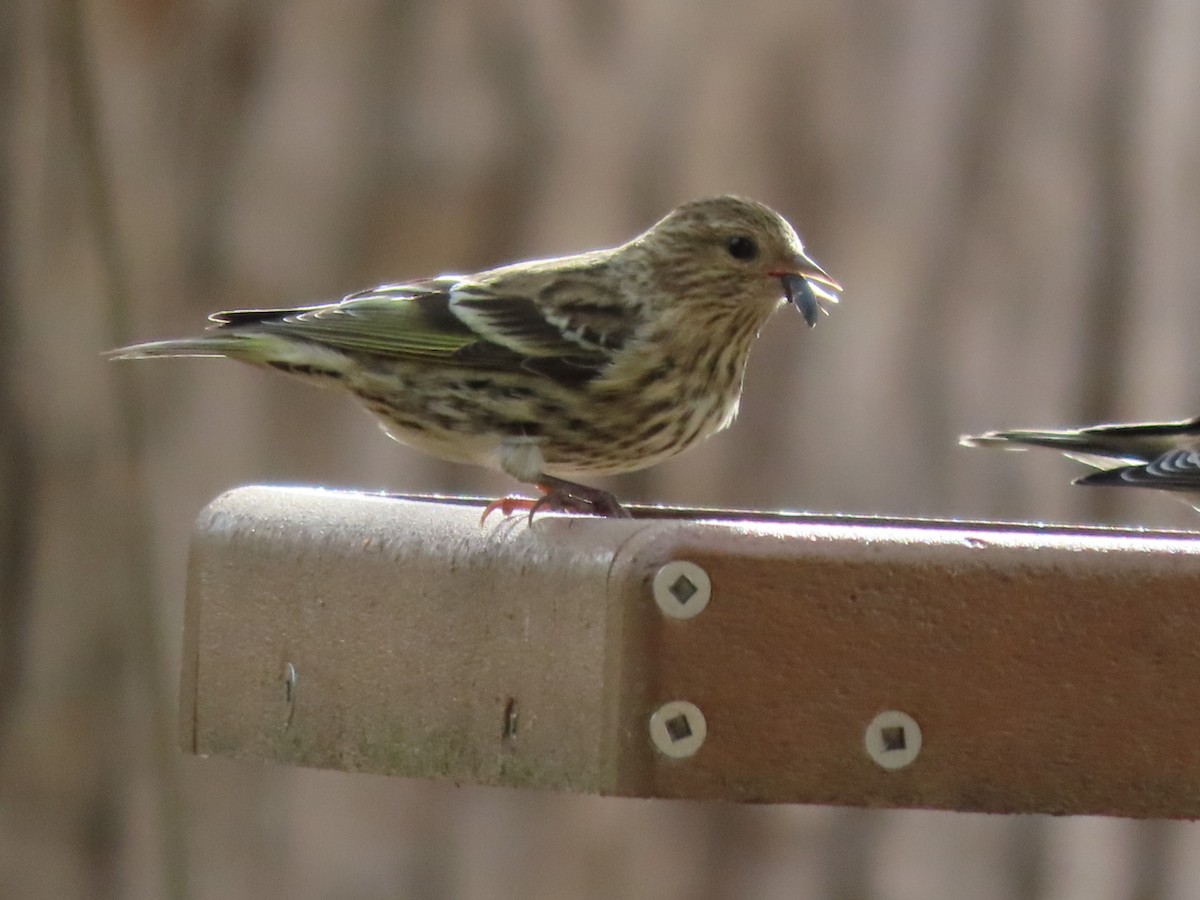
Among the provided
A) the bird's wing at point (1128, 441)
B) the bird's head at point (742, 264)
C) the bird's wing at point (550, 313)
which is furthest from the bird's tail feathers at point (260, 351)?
the bird's wing at point (1128, 441)

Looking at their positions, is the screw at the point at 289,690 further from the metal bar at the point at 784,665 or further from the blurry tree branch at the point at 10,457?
the blurry tree branch at the point at 10,457

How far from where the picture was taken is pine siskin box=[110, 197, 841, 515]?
13.0ft

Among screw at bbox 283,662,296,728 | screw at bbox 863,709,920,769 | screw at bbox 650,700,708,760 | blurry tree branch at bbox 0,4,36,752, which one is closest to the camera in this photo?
screw at bbox 650,700,708,760

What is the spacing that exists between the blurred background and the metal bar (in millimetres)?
2377

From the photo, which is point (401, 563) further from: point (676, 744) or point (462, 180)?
point (462, 180)

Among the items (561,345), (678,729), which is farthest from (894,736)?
(561,345)

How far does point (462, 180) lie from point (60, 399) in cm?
122

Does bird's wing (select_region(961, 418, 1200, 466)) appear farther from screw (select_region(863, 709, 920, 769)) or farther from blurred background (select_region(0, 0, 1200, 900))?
screw (select_region(863, 709, 920, 769))

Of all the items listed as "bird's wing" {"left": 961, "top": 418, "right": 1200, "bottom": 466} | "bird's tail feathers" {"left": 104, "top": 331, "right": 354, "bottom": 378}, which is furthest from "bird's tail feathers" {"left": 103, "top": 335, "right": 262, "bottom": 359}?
"bird's wing" {"left": 961, "top": 418, "right": 1200, "bottom": 466}

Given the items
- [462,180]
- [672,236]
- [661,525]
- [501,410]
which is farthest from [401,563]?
[462,180]

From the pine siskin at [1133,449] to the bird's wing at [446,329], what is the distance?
1.02 m

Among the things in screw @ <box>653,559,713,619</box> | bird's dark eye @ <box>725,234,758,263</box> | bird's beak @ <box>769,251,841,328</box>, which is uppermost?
bird's dark eye @ <box>725,234,758,263</box>

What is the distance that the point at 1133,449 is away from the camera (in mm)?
4750

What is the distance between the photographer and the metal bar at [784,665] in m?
2.60
